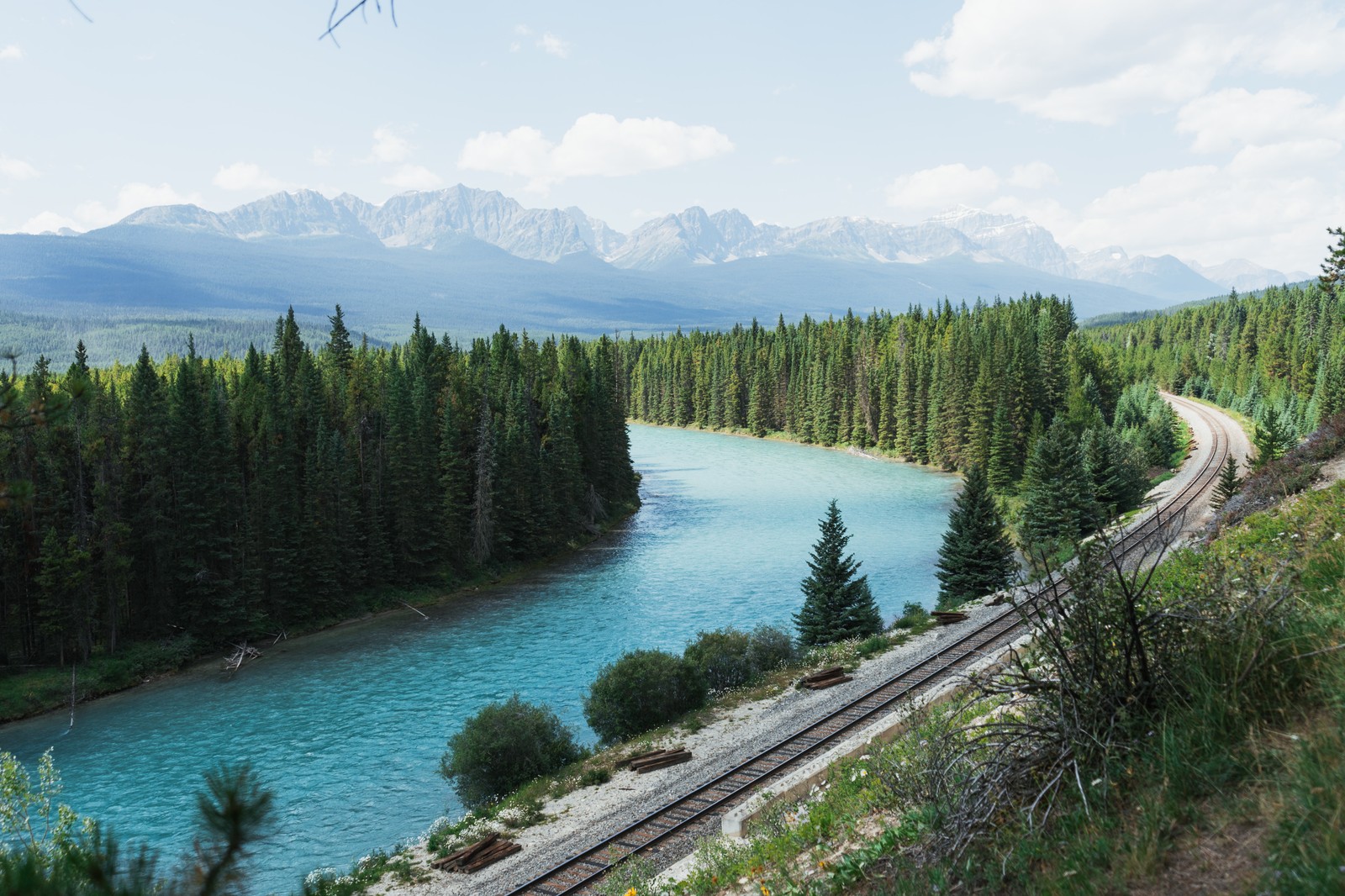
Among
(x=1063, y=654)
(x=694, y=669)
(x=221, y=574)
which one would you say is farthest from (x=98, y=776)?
(x=1063, y=654)

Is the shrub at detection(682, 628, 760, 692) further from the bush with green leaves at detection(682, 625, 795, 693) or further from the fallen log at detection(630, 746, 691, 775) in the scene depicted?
the fallen log at detection(630, 746, 691, 775)

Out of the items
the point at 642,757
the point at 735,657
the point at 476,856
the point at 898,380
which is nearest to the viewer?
the point at 476,856

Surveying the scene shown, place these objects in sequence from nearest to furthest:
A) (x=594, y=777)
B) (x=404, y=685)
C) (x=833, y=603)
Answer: (x=594, y=777), (x=833, y=603), (x=404, y=685)

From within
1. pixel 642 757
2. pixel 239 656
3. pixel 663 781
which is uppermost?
pixel 663 781

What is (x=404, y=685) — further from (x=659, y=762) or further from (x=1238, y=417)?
(x=1238, y=417)

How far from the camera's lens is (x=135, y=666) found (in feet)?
115

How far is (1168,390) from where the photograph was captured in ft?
447

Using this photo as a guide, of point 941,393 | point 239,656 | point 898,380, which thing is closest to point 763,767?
point 239,656

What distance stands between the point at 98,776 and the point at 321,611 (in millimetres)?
17520

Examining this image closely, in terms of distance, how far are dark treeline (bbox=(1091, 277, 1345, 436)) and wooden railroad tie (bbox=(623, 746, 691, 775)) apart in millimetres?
67124

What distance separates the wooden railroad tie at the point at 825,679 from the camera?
24683 millimetres

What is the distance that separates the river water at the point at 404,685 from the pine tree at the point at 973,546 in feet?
10.4

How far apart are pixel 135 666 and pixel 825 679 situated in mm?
28704

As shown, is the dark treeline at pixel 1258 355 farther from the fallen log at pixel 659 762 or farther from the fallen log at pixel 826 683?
the fallen log at pixel 659 762
